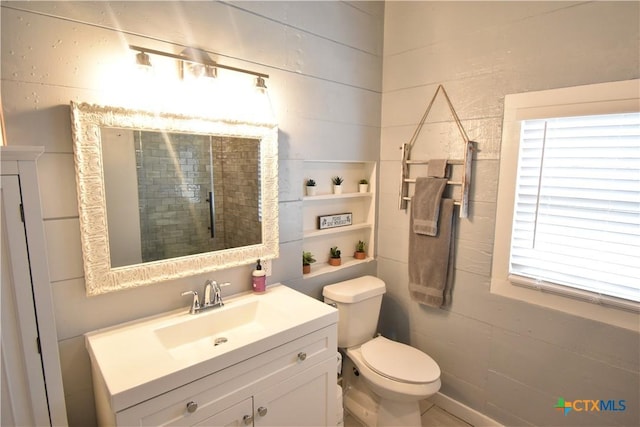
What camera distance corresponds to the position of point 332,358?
1.62 m

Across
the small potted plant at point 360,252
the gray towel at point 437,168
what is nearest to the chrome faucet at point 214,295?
the small potted plant at point 360,252

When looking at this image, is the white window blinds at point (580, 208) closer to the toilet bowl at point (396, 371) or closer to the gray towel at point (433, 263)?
the gray towel at point (433, 263)

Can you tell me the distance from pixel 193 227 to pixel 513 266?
1.69m

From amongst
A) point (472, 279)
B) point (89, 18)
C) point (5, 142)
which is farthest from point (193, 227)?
point (472, 279)

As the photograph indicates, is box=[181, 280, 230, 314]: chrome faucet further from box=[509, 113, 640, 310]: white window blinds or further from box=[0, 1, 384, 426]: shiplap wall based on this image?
box=[509, 113, 640, 310]: white window blinds

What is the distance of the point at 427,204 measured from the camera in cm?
203

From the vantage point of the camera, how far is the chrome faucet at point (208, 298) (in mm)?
1522

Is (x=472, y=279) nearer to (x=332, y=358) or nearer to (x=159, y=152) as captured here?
(x=332, y=358)

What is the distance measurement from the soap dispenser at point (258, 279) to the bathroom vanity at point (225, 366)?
4cm

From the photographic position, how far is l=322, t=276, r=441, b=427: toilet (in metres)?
1.75

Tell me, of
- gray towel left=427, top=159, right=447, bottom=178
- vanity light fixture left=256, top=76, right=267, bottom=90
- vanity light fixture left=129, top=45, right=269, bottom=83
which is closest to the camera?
vanity light fixture left=129, top=45, right=269, bottom=83

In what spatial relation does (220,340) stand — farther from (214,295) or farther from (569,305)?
(569,305)

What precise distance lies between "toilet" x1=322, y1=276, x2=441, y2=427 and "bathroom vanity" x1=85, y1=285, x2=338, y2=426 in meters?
0.33

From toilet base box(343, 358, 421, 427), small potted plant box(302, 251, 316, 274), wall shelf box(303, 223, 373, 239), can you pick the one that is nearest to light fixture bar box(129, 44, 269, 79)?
wall shelf box(303, 223, 373, 239)
